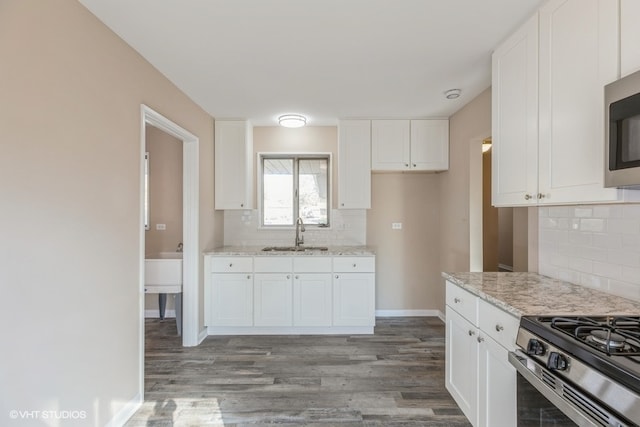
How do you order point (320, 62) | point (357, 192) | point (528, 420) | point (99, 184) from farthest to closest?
point (357, 192) < point (320, 62) < point (99, 184) < point (528, 420)

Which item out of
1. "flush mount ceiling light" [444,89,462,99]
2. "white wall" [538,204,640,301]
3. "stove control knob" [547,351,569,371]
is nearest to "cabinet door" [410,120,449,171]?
"flush mount ceiling light" [444,89,462,99]

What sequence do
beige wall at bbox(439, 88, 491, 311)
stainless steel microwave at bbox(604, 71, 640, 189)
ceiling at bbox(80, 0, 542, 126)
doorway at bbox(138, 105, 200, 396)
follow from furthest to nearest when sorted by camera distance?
doorway at bbox(138, 105, 200, 396), beige wall at bbox(439, 88, 491, 311), ceiling at bbox(80, 0, 542, 126), stainless steel microwave at bbox(604, 71, 640, 189)

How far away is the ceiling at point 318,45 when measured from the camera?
1.69 metres

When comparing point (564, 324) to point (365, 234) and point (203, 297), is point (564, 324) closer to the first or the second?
point (365, 234)

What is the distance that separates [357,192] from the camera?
12.2ft

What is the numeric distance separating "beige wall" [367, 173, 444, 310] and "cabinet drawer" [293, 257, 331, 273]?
2.89 feet

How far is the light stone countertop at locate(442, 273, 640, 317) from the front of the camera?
1352 mm

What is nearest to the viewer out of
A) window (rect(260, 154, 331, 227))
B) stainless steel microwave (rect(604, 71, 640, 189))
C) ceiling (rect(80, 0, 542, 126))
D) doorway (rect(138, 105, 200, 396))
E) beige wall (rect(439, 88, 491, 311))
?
stainless steel microwave (rect(604, 71, 640, 189))

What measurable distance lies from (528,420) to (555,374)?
311 mm

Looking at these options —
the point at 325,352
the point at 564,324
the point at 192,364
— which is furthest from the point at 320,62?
the point at 192,364

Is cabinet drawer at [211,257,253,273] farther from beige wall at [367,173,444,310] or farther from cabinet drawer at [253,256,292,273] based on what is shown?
beige wall at [367,173,444,310]

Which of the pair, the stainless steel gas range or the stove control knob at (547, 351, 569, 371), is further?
the stove control knob at (547, 351, 569, 371)

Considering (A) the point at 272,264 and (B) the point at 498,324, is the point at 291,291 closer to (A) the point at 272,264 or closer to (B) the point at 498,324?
(A) the point at 272,264

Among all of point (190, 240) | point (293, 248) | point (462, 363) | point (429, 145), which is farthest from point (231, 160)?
point (462, 363)
